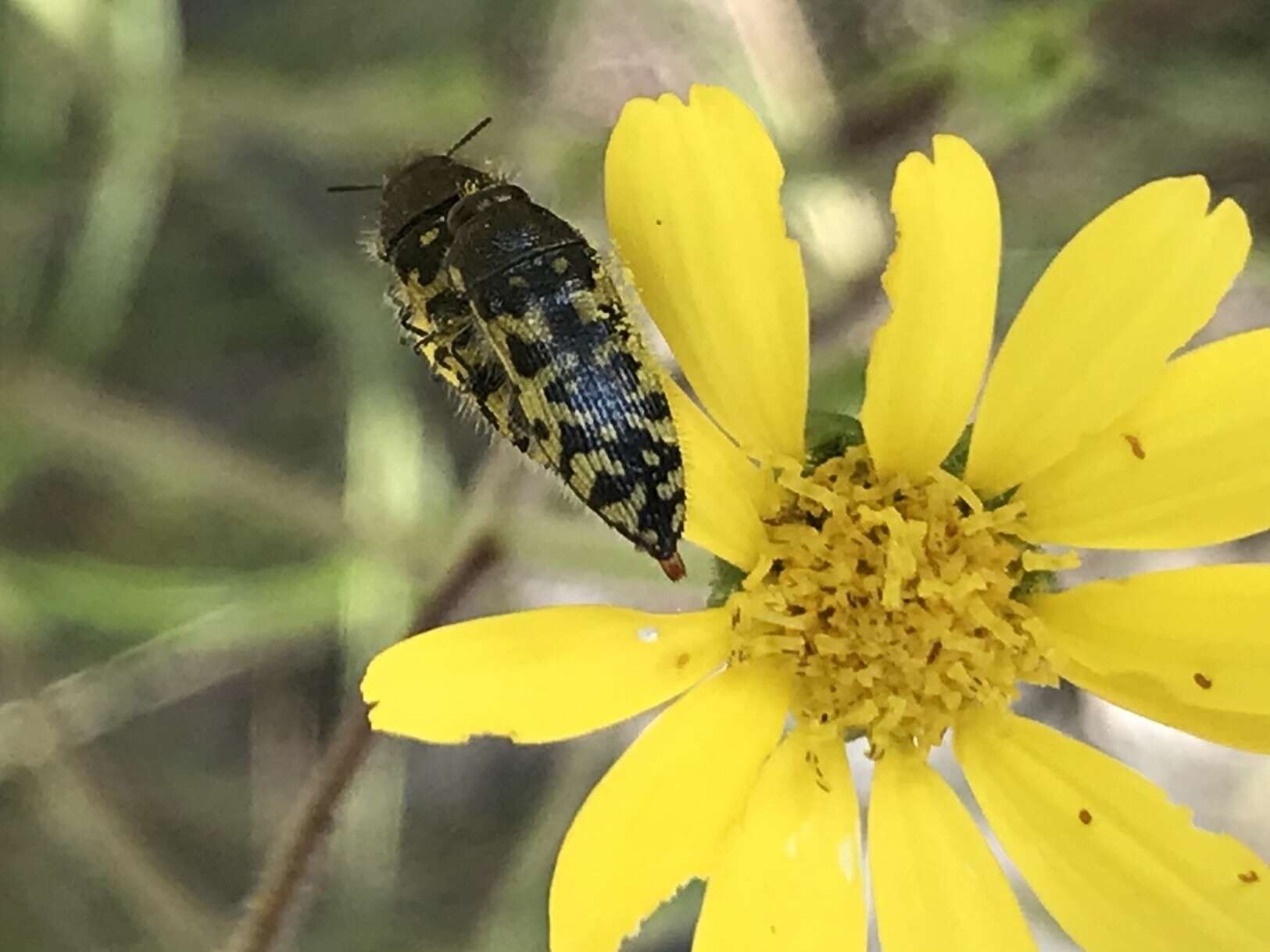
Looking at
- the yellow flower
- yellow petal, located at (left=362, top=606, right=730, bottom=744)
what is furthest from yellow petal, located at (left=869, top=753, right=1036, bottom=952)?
yellow petal, located at (left=362, top=606, right=730, bottom=744)

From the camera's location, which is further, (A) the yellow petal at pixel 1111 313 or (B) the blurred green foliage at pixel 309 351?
(B) the blurred green foliage at pixel 309 351

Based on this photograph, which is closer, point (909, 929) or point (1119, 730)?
point (909, 929)

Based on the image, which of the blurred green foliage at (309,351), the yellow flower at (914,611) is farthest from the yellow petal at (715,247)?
the blurred green foliage at (309,351)

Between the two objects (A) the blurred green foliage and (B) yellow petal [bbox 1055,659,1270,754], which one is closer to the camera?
(B) yellow petal [bbox 1055,659,1270,754]

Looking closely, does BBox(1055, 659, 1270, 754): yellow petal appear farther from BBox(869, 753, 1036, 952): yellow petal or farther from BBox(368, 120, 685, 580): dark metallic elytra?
BBox(368, 120, 685, 580): dark metallic elytra

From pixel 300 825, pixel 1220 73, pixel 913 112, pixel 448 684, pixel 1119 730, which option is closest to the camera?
pixel 448 684

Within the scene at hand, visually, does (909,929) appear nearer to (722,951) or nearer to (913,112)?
(722,951)

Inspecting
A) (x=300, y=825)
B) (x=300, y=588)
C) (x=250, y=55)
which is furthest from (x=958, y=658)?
(x=250, y=55)

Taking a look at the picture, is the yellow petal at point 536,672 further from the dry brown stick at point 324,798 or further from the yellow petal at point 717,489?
the dry brown stick at point 324,798
